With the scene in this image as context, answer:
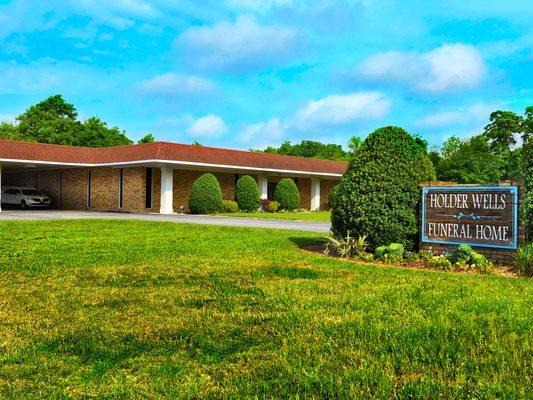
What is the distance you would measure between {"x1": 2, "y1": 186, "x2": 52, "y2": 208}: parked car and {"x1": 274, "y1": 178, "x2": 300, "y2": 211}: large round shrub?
15.9 metres

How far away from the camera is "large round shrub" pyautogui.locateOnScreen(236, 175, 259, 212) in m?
32.9

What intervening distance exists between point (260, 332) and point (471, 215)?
6326 mm

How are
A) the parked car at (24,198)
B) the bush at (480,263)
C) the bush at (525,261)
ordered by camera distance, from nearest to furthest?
the bush at (525,261) → the bush at (480,263) → the parked car at (24,198)

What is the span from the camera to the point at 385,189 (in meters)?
10.2

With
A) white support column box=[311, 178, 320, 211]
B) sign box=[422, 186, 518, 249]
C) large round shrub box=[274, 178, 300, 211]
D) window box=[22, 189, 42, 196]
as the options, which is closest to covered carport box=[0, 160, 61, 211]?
window box=[22, 189, 42, 196]

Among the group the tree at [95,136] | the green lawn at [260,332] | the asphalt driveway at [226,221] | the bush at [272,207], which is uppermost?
the tree at [95,136]

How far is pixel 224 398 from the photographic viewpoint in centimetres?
341

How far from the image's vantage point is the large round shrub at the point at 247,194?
108 feet

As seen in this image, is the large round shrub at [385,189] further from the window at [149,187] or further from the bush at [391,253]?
the window at [149,187]

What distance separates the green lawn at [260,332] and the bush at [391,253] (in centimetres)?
95

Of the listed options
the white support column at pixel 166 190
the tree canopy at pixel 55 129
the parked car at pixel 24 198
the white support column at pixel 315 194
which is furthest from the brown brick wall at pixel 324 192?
the tree canopy at pixel 55 129

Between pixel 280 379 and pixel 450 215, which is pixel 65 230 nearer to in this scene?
pixel 450 215

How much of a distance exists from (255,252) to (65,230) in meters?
7.47

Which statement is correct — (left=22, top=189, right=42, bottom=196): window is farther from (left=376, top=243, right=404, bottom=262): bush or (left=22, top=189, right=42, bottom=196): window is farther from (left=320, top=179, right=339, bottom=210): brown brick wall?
(left=376, top=243, right=404, bottom=262): bush
